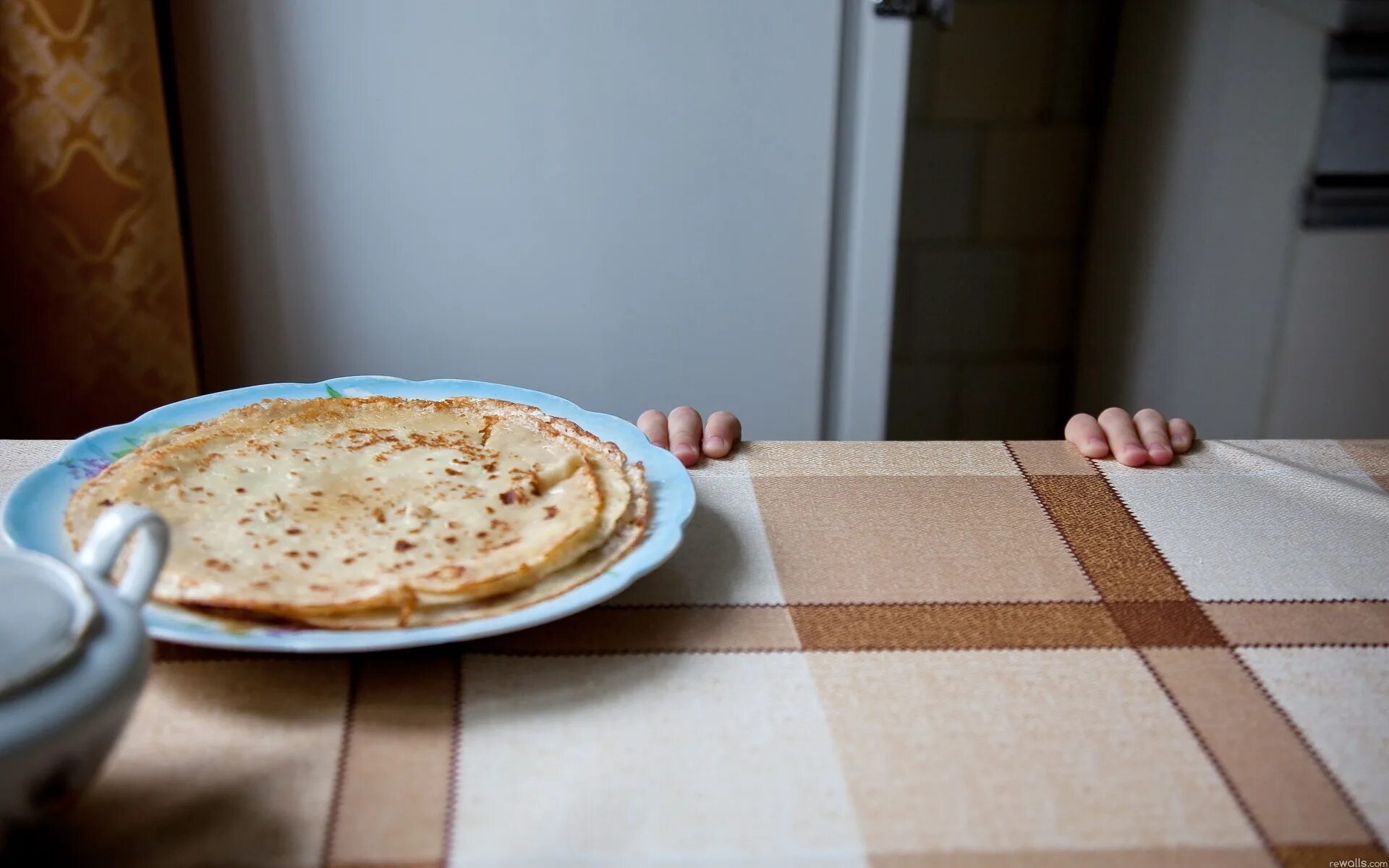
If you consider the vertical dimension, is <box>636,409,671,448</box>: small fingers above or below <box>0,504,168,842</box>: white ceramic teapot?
below

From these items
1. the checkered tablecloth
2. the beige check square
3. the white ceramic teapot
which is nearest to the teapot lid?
the white ceramic teapot

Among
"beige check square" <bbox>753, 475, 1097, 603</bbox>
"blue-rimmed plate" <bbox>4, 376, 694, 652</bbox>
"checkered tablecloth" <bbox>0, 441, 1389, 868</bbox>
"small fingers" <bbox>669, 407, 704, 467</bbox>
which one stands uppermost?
"blue-rimmed plate" <bbox>4, 376, 694, 652</bbox>

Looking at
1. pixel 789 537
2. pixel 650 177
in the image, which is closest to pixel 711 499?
pixel 789 537

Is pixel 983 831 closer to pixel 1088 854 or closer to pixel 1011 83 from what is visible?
pixel 1088 854

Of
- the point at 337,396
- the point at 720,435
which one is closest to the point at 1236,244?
the point at 720,435

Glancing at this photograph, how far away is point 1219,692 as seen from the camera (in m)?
0.65

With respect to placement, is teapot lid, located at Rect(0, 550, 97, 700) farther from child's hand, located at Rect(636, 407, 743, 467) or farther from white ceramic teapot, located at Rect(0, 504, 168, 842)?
child's hand, located at Rect(636, 407, 743, 467)

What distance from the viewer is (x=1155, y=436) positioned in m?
0.99

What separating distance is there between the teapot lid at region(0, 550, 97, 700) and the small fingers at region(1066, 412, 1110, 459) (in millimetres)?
782

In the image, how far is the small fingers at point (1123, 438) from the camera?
38.2 inches

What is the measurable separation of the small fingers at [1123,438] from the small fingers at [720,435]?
32 cm

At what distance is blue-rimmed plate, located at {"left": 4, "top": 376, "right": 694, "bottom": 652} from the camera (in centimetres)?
60

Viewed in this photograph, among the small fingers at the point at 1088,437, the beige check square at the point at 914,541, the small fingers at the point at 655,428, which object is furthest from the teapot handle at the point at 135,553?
the small fingers at the point at 1088,437

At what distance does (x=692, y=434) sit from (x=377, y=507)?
32cm
